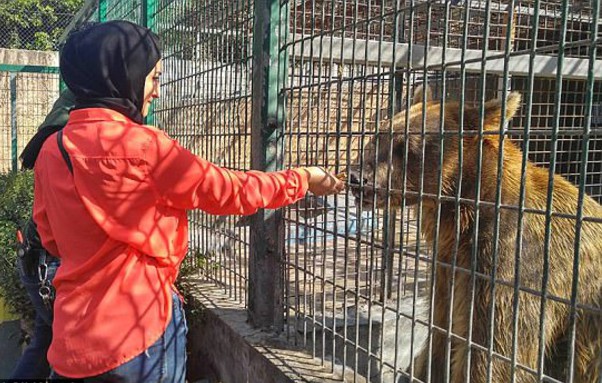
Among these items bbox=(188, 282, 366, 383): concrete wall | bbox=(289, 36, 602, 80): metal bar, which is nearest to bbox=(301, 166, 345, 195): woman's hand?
bbox=(289, 36, 602, 80): metal bar

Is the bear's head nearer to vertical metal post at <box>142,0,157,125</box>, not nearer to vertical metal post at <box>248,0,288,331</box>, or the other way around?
vertical metal post at <box>248,0,288,331</box>

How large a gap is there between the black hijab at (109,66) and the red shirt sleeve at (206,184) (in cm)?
23

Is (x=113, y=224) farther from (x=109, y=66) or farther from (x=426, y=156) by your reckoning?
(x=426, y=156)

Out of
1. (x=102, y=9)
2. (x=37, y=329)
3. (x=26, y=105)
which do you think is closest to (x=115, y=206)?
(x=37, y=329)

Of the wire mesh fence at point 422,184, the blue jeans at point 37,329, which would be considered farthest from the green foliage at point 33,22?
the blue jeans at point 37,329

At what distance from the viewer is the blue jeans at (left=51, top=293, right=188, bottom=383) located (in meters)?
2.18

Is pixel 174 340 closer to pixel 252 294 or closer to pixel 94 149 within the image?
pixel 94 149

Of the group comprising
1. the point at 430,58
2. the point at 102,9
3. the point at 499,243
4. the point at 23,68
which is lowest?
the point at 499,243

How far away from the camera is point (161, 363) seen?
2283 millimetres

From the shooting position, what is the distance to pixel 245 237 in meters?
4.20

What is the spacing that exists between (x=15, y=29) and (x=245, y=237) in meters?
25.1

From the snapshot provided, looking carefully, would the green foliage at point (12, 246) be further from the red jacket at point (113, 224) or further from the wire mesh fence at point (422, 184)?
the red jacket at point (113, 224)

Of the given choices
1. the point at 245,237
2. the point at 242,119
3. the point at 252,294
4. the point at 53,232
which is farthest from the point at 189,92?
the point at 53,232

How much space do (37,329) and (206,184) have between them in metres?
1.88
